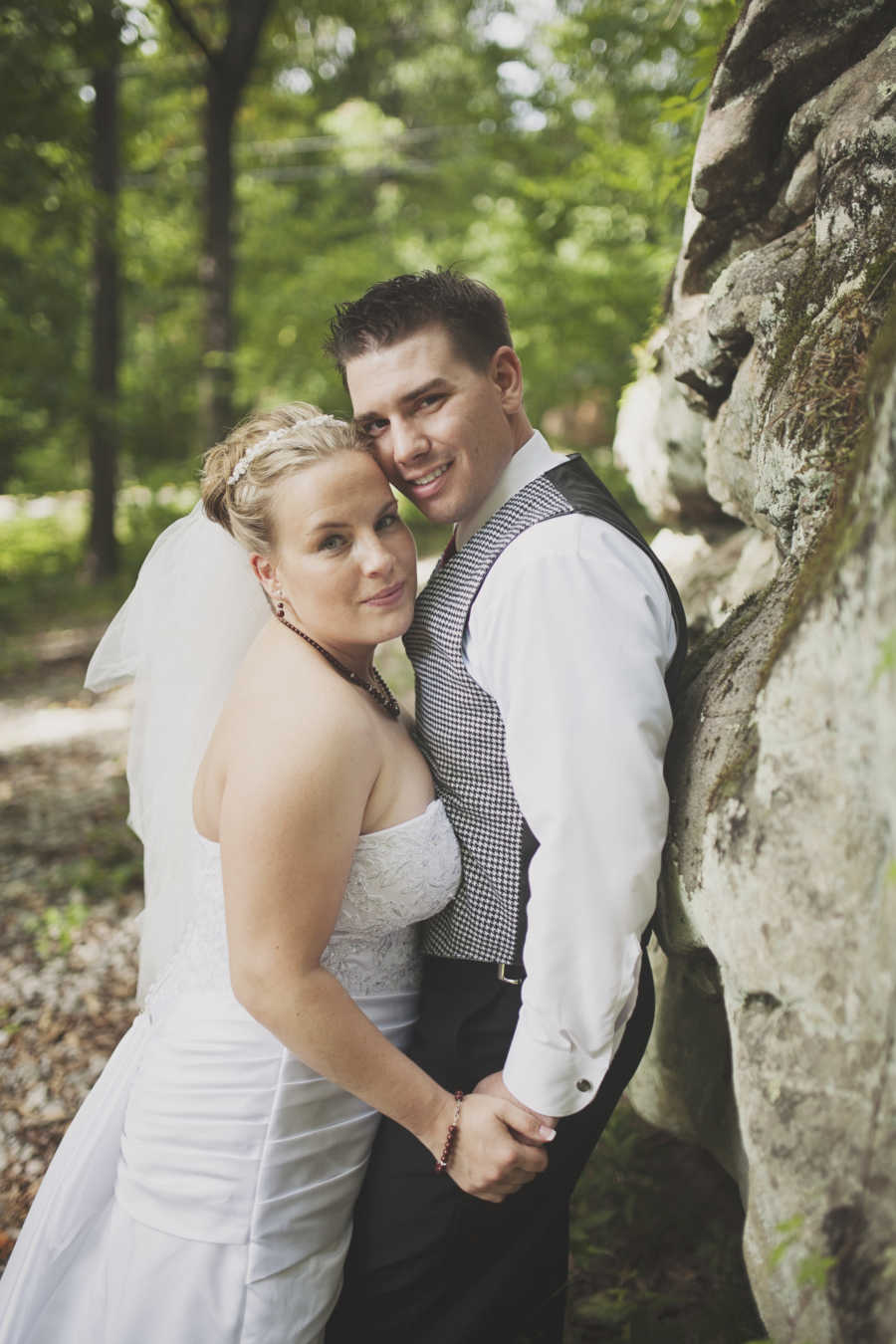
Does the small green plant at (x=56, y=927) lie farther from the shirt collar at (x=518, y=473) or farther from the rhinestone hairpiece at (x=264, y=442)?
the shirt collar at (x=518, y=473)

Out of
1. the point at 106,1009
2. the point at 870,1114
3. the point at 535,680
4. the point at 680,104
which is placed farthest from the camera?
the point at 106,1009

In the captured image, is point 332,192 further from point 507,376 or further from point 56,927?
point 507,376

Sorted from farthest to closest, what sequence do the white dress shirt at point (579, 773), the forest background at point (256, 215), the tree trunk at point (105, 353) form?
the tree trunk at point (105, 353), the forest background at point (256, 215), the white dress shirt at point (579, 773)

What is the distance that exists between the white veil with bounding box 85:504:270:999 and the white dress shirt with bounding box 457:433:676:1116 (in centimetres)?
94

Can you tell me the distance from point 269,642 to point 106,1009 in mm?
2858

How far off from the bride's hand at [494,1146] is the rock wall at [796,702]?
0.46 m

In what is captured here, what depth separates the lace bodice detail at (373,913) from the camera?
215cm

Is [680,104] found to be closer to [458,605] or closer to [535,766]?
[458,605]

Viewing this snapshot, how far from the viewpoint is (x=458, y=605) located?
7.02ft

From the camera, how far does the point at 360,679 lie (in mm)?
2320

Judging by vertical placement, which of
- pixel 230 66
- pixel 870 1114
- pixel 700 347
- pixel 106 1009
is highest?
pixel 230 66

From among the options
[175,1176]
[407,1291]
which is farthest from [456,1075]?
[175,1176]

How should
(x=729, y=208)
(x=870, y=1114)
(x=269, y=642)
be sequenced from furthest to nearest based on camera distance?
(x=729, y=208) → (x=269, y=642) → (x=870, y=1114)

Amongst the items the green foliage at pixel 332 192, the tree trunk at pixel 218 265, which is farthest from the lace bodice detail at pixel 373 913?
the tree trunk at pixel 218 265
